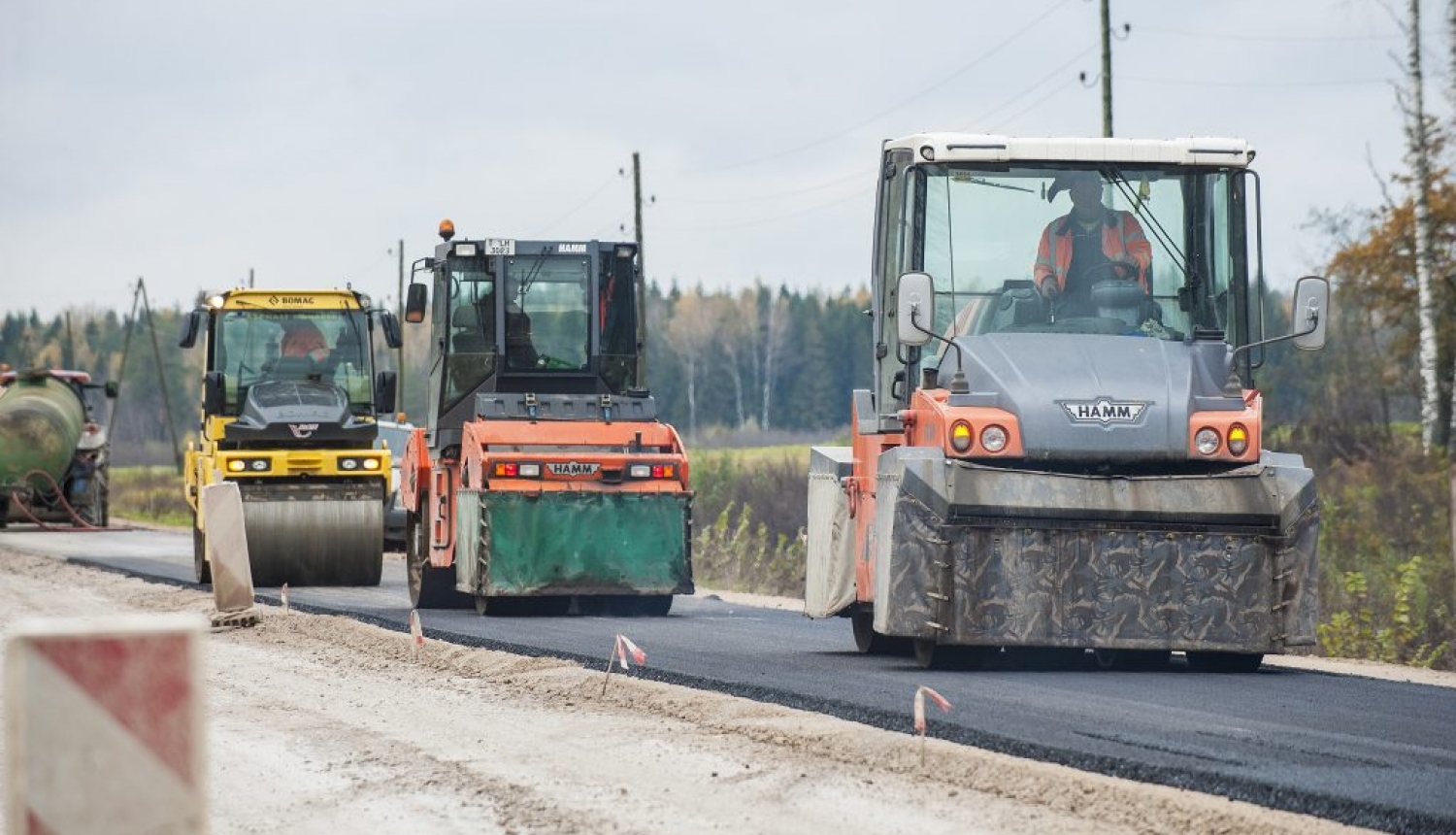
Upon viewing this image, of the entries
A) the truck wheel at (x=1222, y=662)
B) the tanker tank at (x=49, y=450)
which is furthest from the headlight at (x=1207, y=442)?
the tanker tank at (x=49, y=450)

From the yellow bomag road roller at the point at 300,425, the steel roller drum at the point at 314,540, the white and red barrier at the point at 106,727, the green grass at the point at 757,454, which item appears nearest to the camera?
the white and red barrier at the point at 106,727

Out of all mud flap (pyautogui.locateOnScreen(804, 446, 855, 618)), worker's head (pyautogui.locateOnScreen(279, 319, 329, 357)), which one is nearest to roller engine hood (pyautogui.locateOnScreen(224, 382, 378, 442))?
worker's head (pyautogui.locateOnScreen(279, 319, 329, 357))

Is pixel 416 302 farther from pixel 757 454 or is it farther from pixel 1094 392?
pixel 757 454

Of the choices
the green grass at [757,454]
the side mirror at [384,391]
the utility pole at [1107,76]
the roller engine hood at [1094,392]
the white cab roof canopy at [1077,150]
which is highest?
the utility pole at [1107,76]

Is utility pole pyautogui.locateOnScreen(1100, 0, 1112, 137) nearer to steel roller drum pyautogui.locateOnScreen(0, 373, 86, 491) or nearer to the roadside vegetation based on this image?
the roadside vegetation

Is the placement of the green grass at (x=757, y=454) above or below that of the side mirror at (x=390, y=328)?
below

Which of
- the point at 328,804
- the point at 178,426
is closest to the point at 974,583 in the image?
the point at 328,804

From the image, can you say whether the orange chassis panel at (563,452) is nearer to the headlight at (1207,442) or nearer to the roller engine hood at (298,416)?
the roller engine hood at (298,416)

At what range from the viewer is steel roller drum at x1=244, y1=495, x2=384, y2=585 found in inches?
820

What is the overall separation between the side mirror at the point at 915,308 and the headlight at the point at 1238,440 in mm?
1695

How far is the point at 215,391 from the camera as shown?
70.2 feet

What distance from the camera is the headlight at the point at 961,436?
1090cm

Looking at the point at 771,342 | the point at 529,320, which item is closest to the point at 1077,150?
the point at 529,320

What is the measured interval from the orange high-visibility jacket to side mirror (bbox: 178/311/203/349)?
1106 centimetres
